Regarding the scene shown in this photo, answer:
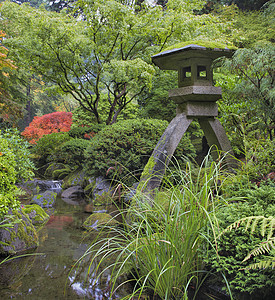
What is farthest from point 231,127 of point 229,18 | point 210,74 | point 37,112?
point 37,112

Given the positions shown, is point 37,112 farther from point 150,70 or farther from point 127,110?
point 150,70

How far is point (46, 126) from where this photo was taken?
14.6 meters

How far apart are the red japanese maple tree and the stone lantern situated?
11092 mm

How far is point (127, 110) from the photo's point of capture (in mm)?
11977

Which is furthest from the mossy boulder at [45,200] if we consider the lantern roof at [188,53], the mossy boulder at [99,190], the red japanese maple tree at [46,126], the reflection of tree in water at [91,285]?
the red japanese maple tree at [46,126]

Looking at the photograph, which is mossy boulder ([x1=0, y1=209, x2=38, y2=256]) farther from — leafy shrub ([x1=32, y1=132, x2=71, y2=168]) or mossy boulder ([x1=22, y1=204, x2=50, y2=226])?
leafy shrub ([x1=32, y1=132, x2=71, y2=168])

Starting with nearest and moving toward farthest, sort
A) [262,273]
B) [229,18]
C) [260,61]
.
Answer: [262,273]
[260,61]
[229,18]

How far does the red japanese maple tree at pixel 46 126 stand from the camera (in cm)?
1419

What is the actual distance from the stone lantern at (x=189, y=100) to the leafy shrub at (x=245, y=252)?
2078mm

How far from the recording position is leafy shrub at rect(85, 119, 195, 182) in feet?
20.6

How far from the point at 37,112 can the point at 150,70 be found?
18.4 meters

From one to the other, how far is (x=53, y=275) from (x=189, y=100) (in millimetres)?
3110

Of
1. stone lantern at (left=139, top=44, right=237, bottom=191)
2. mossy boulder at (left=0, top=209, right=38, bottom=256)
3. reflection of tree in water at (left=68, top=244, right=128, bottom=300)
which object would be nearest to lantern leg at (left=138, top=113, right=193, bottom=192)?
stone lantern at (left=139, top=44, right=237, bottom=191)

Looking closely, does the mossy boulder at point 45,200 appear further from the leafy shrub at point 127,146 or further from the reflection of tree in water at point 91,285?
the reflection of tree in water at point 91,285
